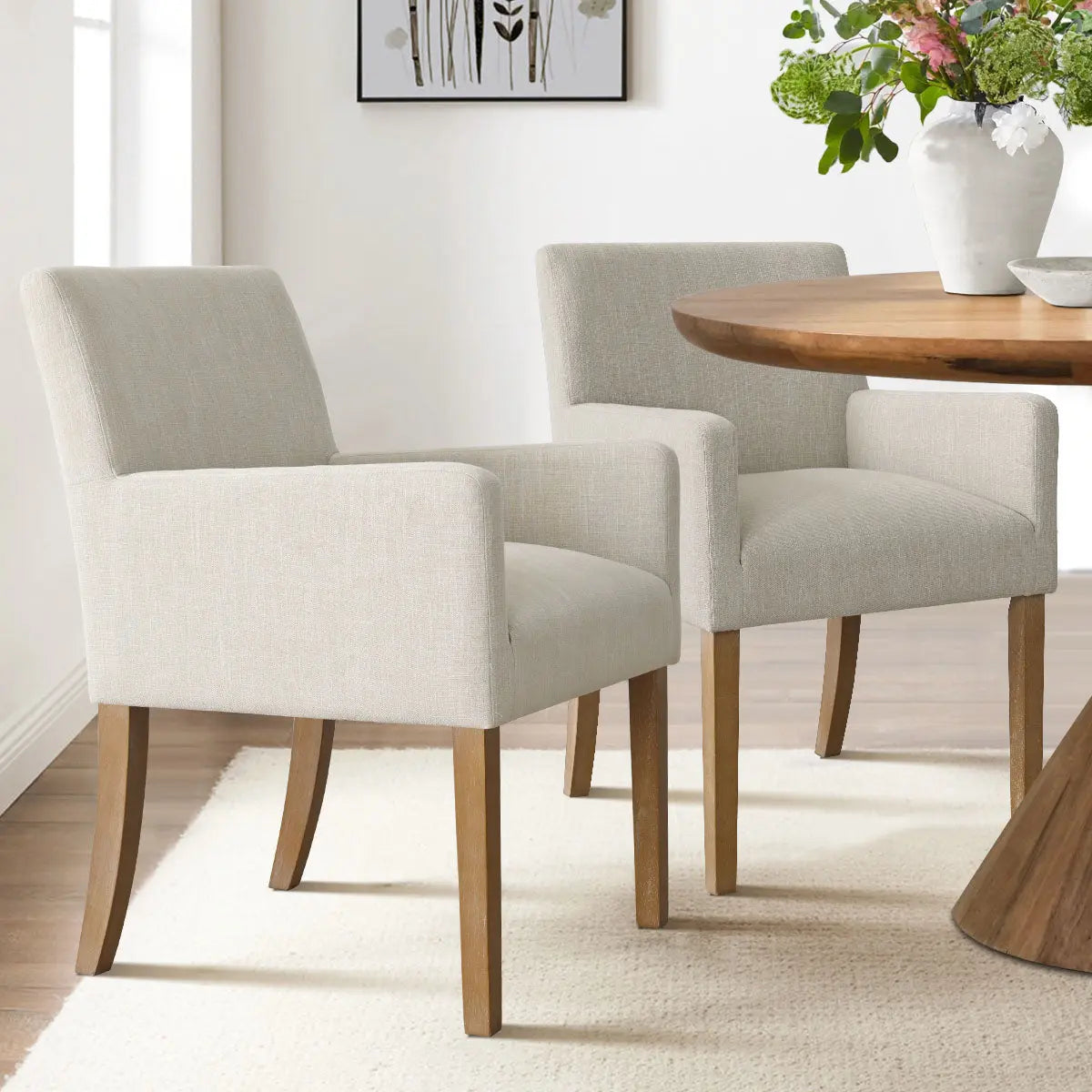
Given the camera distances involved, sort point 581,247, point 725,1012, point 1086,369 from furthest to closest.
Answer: point 581,247 < point 725,1012 < point 1086,369

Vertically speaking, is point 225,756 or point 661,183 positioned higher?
point 661,183

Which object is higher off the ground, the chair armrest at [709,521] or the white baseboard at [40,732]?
the chair armrest at [709,521]

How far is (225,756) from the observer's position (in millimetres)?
2830

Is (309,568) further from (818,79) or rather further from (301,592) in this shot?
(818,79)

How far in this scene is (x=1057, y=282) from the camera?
1881mm

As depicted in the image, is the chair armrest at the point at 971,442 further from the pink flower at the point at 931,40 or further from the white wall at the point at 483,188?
the white wall at the point at 483,188

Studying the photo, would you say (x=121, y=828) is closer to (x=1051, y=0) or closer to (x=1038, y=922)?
(x=1038, y=922)

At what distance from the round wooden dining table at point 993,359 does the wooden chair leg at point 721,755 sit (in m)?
0.32

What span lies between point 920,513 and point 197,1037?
1246 mm

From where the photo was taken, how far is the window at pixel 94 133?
350cm

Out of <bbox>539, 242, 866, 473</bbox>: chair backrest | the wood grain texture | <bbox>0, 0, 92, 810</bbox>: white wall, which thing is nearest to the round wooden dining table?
the wood grain texture

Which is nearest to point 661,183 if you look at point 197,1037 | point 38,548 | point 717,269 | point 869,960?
point 717,269

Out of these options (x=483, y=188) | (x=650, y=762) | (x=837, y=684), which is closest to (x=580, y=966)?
(x=650, y=762)

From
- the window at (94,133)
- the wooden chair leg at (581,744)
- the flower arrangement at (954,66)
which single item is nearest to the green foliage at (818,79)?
the flower arrangement at (954,66)
